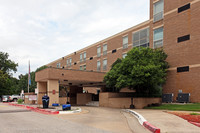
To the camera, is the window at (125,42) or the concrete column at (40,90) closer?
the concrete column at (40,90)

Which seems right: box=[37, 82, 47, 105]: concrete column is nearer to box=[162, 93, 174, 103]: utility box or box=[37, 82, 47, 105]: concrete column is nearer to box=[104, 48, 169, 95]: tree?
box=[104, 48, 169, 95]: tree

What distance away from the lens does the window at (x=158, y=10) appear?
3058cm

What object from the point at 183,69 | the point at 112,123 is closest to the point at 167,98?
the point at 183,69

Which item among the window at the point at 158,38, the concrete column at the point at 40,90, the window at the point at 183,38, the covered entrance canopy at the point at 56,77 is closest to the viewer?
the window at the point at 183,38

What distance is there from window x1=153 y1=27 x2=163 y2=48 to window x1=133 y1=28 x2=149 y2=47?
2.98 meters

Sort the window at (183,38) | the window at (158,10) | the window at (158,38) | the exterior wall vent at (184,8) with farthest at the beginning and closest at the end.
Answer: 1. the window at (158,10)
2. the window at (158,38)
3. the exterior wall vent at (184,8)
4. the window at (183,38)

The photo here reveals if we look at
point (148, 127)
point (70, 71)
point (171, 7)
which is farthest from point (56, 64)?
point (148, 127)

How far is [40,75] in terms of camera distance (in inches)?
1237

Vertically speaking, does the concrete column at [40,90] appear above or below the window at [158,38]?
below

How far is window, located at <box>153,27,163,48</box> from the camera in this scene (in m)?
30.2

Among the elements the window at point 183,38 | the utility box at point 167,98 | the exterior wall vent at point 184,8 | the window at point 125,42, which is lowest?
the utility box at point 167,98

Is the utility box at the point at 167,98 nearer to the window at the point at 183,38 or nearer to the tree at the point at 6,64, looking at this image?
the window at the point at 183,38

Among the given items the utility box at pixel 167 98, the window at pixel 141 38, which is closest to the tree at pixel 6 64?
the window at pixel 141 38

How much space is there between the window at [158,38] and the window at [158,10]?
6.00ft
